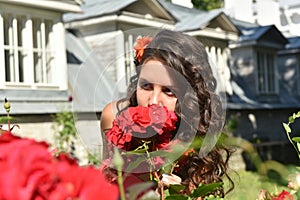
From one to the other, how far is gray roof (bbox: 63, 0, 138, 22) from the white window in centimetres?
122

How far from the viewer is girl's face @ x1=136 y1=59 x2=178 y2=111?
3.58ft

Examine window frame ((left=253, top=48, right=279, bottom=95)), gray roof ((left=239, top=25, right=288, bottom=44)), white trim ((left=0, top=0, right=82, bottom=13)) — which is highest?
white trim ((left=0, top=0, right=82, bottom=13))

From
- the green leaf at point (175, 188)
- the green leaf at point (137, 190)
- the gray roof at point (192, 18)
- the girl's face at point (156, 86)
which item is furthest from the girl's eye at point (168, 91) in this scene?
the gray roof at point (192, 18)

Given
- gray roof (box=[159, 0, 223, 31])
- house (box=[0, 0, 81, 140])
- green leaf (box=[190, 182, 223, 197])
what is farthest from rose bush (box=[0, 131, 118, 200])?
gray roof (box=[159, 0, 223, 31])

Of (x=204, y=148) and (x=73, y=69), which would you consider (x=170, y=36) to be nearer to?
(x=204, y=148)

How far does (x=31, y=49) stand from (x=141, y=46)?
519 cm

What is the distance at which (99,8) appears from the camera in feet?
26.9

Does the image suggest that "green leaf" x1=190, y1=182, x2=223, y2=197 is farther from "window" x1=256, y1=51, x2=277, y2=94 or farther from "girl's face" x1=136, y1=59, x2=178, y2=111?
"window" x1=256, y1=51, x2=277, y2=94

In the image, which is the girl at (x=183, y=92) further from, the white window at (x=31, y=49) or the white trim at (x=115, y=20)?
the white trim at (x=115, y=20)

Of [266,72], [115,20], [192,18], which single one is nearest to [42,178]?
[115,20]

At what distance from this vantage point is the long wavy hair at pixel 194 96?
3.42ft

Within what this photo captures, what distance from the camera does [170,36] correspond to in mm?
1279

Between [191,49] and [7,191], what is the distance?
107 centimetres

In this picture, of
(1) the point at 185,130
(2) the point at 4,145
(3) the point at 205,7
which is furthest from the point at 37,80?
(3) the point at 205,7
